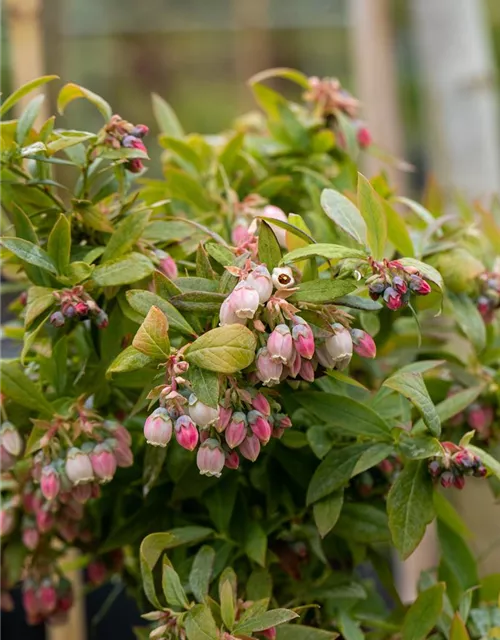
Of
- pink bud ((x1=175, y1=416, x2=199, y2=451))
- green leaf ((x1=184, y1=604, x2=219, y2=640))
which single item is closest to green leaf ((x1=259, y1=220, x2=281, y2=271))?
pink bud ((x1=175, y1=416, x2=199, y2=451))

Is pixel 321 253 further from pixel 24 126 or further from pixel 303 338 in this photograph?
pixel 24 126

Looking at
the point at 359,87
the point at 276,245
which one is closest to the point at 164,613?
the point at 276,245

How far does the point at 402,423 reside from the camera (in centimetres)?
57

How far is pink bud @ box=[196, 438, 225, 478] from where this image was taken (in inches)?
18.8

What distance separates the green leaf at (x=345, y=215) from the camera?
0.54 m

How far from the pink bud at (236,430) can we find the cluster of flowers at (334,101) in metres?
0.36

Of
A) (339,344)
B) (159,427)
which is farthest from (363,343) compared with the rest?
(159,427)

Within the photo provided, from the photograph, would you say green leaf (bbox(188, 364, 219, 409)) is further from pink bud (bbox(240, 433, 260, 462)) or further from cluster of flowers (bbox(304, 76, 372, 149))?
cluster of flowers (bbox(304, 76, 372, 149))

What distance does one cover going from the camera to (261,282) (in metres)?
0.47

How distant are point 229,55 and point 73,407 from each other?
13.5 ft

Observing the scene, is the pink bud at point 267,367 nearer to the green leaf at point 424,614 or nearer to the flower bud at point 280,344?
the flower bud at point 280,344

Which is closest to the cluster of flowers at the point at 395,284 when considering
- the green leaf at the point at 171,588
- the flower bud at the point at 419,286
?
the flower bud at the point at 419,286

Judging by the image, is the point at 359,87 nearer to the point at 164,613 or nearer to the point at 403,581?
the point at 403,581

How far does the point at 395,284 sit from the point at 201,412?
132 millimetres
